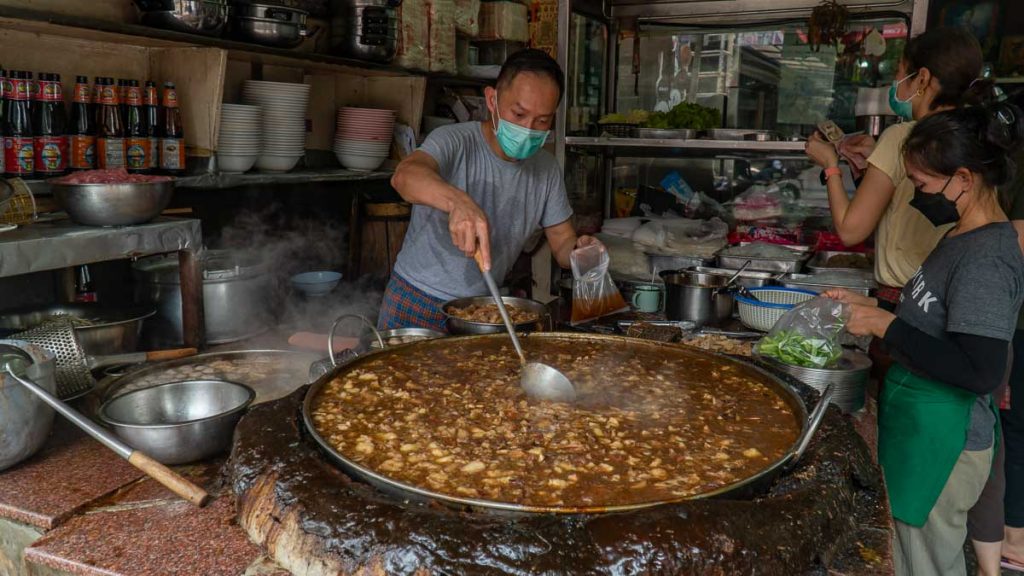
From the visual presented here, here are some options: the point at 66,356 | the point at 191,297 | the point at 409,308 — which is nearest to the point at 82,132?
the point at 191,297

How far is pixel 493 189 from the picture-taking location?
3.19 m

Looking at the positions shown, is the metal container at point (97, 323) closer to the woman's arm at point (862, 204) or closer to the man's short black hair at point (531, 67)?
the man's short black hair at point (531, 67)

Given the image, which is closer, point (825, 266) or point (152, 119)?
point (152, 119)

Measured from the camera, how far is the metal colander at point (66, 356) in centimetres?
216

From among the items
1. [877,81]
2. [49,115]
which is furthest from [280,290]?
[877,81]

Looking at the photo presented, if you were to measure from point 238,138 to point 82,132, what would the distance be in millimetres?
660

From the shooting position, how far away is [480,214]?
→ 232 centimetres

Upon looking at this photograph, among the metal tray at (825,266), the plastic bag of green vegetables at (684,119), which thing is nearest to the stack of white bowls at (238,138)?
the plastic bag of green vegetables at (684,119)

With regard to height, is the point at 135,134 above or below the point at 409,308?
above

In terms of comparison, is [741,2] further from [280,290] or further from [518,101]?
[280,290]

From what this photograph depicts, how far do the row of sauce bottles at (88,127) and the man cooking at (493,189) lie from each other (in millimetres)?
1073

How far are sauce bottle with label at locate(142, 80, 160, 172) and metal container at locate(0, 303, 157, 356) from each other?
666 mm

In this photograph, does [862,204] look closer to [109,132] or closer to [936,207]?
[936,207]

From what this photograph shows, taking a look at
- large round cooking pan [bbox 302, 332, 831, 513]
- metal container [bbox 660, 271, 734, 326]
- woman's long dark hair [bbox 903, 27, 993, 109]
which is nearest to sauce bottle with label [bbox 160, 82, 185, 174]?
large round cooking pan [bbox 302, 332, 831, 513]
